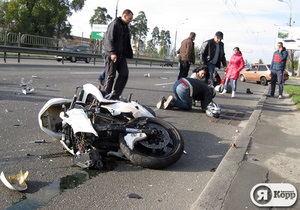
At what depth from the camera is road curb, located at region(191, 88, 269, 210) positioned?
3.32m

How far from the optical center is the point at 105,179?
3.80 m

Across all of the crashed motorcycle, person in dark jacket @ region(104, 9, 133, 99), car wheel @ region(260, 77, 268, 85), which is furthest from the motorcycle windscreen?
car wheel @ region(260, 77, 268, 85)

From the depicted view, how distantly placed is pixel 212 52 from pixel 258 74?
1466 centimetres

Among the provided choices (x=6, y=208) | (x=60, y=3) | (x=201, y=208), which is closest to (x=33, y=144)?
(x=6, y=208)

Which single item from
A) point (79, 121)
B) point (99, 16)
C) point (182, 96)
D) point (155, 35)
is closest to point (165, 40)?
point (155, 35)

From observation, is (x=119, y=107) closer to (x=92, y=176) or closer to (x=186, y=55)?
(x=92, y=176)

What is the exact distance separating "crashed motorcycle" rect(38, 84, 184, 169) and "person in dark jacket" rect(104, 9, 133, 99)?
2.10 metres

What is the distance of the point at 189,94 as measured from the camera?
8.10 metres

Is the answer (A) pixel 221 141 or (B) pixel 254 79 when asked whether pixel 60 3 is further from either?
(A) pixel 221 141

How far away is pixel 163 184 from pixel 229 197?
2.34 feet

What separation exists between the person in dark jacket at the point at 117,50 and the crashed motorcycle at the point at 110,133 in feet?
6.91

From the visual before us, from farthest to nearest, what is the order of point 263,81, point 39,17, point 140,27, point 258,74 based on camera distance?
1. point 140,27
2. point 39,17
3. point 258,74
4. point 263,81

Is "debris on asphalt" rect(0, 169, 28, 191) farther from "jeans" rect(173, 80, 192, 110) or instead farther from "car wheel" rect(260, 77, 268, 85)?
"car wheel" rect(260, 77, 268, 85)

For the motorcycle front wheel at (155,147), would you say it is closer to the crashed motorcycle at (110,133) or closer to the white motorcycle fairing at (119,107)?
the crashed motorcycle at (110,133)
